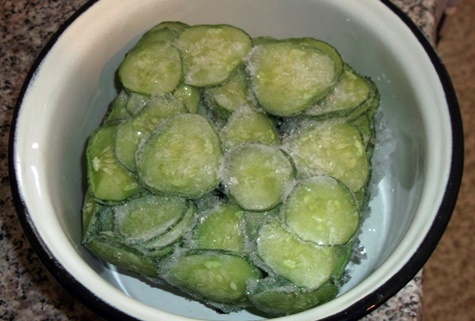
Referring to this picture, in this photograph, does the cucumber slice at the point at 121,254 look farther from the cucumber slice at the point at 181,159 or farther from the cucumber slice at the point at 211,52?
the cucumber slice at the point at 211,52

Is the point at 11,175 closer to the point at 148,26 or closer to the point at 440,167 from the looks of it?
the point at 148,26

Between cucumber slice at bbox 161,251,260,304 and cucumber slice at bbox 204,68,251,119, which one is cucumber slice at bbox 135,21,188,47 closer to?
cucumber slice at bbox 204,68,251,119

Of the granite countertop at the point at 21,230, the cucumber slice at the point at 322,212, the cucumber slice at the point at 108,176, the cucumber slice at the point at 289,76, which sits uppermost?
the cucumber slice at the point at 289,76

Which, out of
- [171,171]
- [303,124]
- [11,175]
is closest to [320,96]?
[303,124]

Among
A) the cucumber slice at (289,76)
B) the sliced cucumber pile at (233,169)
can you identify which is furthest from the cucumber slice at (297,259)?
the cucumber slice at (289,76)

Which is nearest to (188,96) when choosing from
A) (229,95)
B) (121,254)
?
(229,95)

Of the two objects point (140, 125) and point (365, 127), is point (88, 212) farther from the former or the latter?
point (365, 127)
